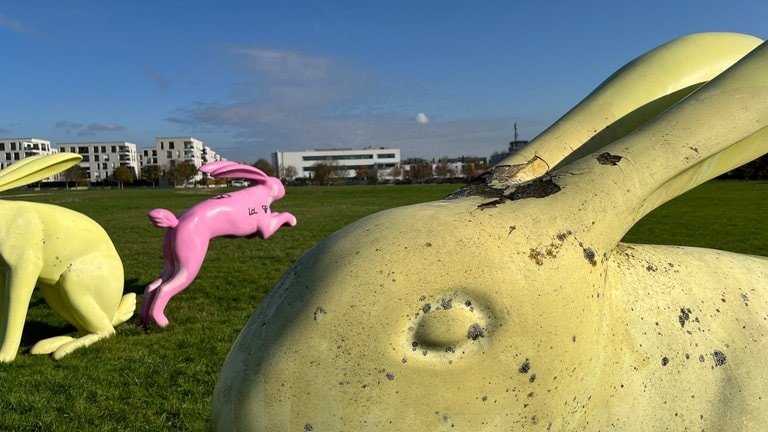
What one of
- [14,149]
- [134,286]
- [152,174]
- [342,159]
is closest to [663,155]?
[134,286]

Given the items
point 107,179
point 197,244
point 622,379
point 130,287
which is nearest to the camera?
point 622,379

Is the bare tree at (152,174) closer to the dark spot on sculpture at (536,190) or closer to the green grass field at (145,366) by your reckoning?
the green grass field at (145,366)

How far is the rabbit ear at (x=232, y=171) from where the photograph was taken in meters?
5.58

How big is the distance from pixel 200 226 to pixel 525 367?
4.99 m

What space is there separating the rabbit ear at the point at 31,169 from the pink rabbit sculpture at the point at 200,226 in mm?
Result: 865

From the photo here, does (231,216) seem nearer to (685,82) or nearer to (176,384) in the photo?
(176,384)

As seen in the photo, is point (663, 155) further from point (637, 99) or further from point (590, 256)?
point (637, 99)

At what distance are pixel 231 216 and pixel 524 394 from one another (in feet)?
16.8

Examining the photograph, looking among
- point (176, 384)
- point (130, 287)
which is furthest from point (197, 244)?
point (130, 287)

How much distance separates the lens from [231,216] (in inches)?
223

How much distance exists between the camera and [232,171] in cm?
577

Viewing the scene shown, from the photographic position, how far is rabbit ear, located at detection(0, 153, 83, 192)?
A: 4641 mm

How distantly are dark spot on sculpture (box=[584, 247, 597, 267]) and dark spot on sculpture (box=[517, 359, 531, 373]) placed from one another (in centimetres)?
20


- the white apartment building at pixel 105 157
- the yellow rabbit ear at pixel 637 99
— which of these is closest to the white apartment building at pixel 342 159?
the white apartment building at pixel 105 157
